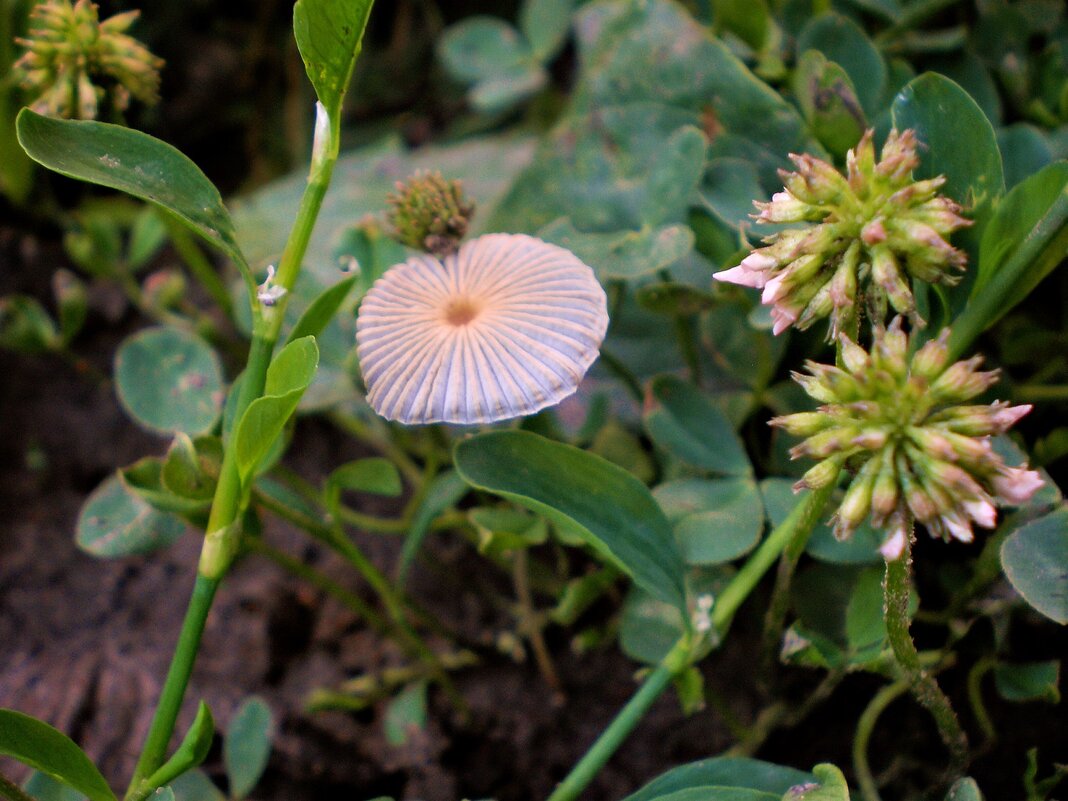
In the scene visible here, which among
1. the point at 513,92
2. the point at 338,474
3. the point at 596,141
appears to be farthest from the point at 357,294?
the point at 513,92

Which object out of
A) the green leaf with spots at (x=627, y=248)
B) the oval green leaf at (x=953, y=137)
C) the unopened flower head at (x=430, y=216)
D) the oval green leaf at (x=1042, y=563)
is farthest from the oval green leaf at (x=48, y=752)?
the oval green leaf at (x=953, y=137)

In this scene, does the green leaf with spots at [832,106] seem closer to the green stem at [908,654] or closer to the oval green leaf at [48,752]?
the green stem at [908,654]

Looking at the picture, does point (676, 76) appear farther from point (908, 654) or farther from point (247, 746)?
point (247, 746)

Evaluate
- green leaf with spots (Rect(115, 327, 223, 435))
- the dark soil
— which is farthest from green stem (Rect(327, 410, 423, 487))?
green leaf with spots (Rect(115, 327, 223, 435))

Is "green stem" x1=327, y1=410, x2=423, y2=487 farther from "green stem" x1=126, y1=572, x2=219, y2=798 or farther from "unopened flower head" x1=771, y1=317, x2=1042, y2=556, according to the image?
"unopened flower head" x1=771, y1=317, x2=1042, y2=556

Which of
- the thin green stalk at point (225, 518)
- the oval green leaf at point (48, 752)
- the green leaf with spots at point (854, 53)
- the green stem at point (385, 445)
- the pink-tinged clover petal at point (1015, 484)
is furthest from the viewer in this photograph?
the green stem at point (385, 445)

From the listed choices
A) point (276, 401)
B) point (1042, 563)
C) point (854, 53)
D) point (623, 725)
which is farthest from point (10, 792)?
point (854, 53)

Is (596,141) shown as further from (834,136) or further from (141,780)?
(141,780)
